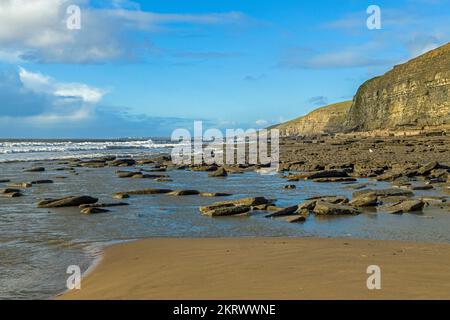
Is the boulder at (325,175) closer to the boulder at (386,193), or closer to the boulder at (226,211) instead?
the boulder at (386,193)

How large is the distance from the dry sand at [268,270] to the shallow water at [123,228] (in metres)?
0.89

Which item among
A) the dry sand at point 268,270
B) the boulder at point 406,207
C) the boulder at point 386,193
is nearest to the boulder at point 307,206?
the boulder at point 406,207

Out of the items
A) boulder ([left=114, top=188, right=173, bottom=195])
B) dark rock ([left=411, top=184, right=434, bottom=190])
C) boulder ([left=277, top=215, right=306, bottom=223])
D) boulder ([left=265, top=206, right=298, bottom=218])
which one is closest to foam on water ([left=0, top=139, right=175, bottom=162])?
boulder ([left=114, top=188, right=173, bottom=195])

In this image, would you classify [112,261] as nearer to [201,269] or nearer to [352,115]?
[201,269]

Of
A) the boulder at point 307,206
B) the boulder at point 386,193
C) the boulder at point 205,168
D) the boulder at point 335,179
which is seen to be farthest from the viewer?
the boulder at point 205,168

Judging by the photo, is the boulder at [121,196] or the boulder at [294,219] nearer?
the boulder at [294,219]

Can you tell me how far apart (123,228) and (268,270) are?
6664 millimetres

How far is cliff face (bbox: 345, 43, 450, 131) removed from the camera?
6900cm

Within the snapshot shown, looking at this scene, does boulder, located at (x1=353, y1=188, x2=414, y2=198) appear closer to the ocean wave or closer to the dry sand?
the dry sand

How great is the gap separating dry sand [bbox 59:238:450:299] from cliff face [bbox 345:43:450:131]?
63.5 m

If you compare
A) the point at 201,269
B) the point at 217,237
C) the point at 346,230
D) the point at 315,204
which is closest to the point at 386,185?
the point at 315,204

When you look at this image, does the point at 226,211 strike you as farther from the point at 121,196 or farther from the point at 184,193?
the point at 121,196

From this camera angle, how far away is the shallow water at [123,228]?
30.5 ft
